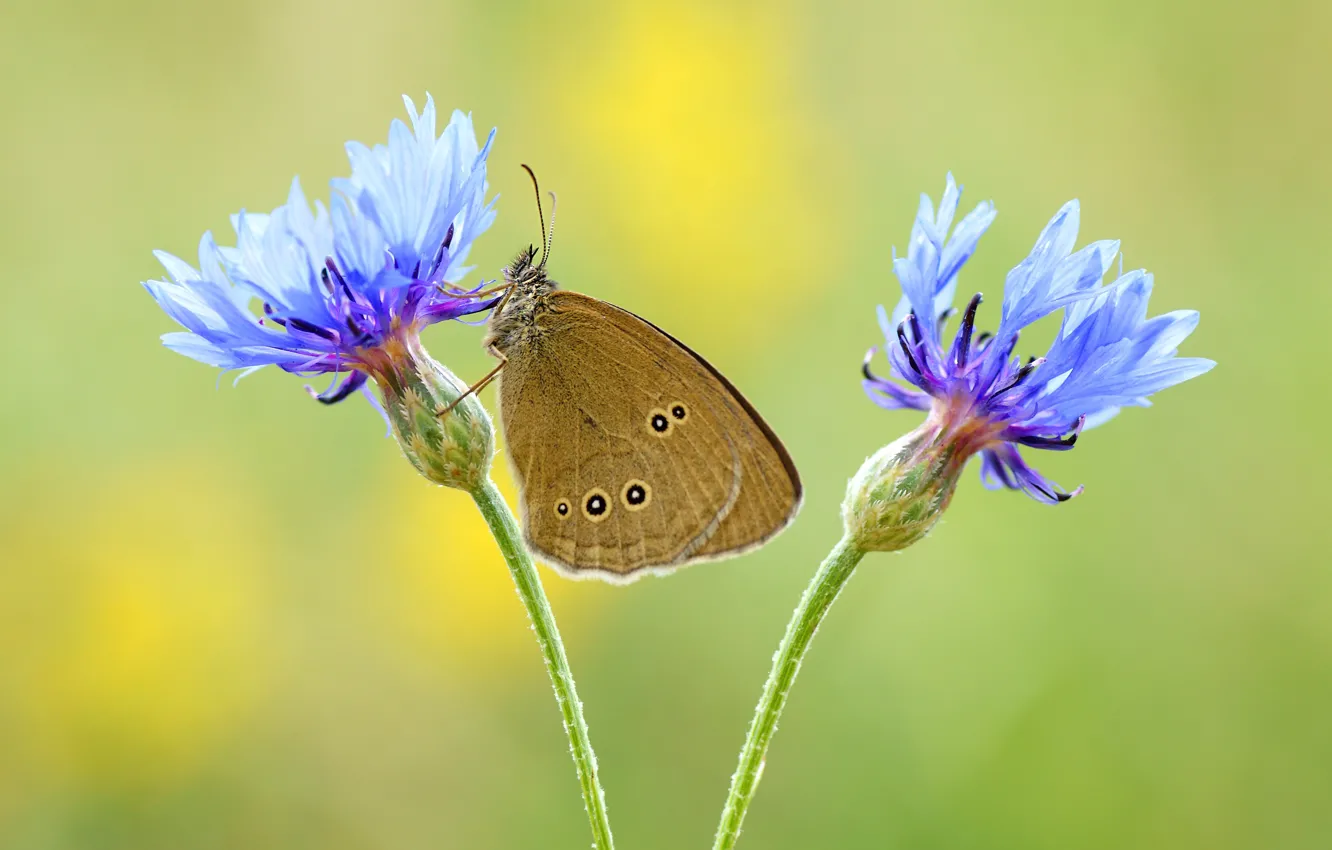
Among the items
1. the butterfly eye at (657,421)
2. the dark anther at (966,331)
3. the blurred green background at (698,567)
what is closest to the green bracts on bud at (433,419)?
the butterfly eye at (657,421)

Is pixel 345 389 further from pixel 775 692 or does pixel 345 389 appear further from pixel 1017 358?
pixel 1017 358

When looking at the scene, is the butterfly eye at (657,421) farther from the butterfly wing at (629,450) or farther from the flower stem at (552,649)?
the flower stem at (552,649)

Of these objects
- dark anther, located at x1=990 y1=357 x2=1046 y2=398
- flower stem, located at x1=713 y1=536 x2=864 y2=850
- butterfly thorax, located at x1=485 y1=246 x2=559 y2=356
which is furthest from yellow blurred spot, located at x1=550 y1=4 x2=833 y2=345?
flower stem, located at x1=713 y1=536 x2=864 y2=850

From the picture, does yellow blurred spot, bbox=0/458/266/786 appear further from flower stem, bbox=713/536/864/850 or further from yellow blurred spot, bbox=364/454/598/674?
flower stem, bbox=713/536/864/850

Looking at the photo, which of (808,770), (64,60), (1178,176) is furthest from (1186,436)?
(64,60)

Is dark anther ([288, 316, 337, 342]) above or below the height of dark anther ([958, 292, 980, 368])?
above

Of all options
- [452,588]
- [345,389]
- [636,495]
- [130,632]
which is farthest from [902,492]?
[130,632]

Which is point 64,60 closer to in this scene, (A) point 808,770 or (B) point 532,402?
(B) point 532,402
